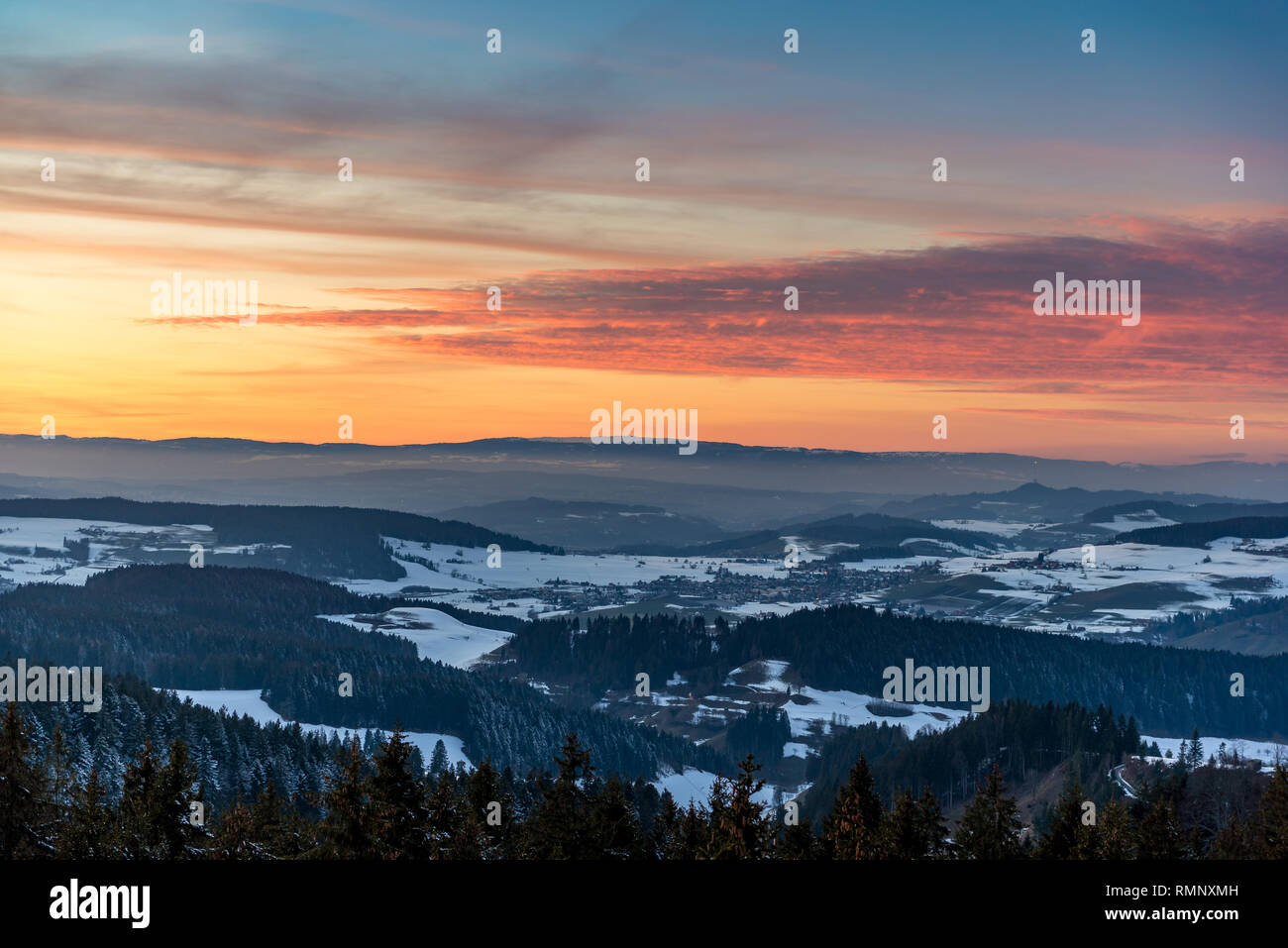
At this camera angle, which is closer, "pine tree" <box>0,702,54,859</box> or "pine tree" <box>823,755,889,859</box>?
"pine tree" <box>0,702,54,859</box>

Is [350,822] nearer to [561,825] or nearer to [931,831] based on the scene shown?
[561,825]

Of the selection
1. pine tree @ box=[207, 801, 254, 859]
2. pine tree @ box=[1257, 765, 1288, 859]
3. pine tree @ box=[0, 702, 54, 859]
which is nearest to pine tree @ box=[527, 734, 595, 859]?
pine tree @ box=[207, 801, 254, 859]

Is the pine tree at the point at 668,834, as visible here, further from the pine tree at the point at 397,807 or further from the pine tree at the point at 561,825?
the pine tree at the point at 397,807

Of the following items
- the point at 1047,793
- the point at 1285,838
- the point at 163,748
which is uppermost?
the point at 1285,838

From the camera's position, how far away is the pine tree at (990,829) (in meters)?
68.6

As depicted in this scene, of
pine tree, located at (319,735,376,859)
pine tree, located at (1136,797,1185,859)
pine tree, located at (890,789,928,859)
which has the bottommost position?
pine tree, located at (1136,797,1185,859)

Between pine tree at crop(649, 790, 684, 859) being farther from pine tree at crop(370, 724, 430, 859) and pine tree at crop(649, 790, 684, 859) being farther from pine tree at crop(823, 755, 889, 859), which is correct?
pine tree at crop(370, 724, 430, 859)

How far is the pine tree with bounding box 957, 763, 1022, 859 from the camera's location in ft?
225

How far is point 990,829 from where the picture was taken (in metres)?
70.4
